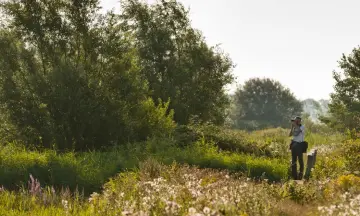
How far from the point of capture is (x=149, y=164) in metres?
10.8

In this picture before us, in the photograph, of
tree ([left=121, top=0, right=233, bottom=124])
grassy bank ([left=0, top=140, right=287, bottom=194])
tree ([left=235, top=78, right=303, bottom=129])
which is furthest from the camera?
tree ([left=235, top=78, right=303, bottom=129])

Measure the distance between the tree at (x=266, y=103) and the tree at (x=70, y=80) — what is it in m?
62.4

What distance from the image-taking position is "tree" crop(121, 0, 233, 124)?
24438 millimetres

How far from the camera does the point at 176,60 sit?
84.3 feet

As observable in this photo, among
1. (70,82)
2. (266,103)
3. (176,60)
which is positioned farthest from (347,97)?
(266,103)

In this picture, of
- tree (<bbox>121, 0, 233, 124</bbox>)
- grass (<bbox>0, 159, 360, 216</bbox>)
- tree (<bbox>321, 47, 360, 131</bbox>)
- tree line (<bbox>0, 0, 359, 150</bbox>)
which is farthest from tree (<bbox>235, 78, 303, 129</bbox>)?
grass (<bbox>0, 159, 360, 216</bbox>)

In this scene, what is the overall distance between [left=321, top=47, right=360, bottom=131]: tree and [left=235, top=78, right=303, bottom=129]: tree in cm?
4438

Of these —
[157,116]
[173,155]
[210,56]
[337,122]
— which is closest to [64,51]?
[157,116]

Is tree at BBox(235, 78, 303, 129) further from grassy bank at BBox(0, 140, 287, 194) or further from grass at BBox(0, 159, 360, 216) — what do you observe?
grass at BBox(0, 159, 360, 216)

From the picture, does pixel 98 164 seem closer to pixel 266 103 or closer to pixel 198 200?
pixel 198 200

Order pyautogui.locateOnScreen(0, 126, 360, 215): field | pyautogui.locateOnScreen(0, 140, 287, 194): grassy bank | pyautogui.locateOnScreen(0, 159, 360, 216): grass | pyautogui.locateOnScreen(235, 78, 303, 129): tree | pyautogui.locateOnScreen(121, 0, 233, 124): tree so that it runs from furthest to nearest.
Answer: pyautogui.locateOnScreen(235, 78, 303, 129): tree → pyautogui.locateOnScreen(121, 0, 233, 124): tree → pyautogui.locateOnScreen(0, 140, 287, 194): grassy bank → pyautogui.locateOnScreen(0, 126, 360, 215): field → pyautogui.locateOnScreen(0, 159, 360, 216): grass

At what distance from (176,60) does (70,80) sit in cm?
1036

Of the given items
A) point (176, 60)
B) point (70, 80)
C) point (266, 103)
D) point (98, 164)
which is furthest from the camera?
point (266, 103)

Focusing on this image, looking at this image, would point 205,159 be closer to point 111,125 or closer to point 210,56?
point 111,125
